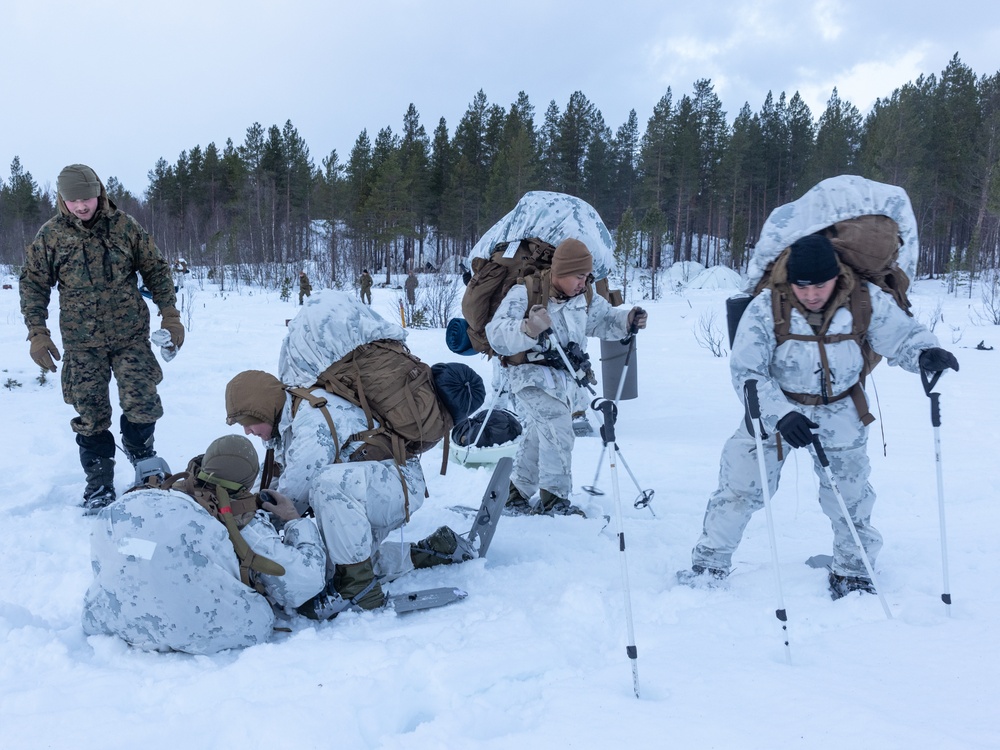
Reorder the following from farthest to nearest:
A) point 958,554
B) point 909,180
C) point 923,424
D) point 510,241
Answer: point 909,180
point 923,424
point 510,241
point 958,554

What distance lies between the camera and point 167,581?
2.21 metres

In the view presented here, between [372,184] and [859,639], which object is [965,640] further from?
[372,184]

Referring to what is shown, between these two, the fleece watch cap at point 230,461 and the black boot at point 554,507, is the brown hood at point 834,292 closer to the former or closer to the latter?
the black boot at point 554,507

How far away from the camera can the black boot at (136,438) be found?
4.04 metres

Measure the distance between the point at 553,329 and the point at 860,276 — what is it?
1.59m

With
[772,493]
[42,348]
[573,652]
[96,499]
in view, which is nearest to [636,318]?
[772,493]

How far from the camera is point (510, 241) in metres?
4.07

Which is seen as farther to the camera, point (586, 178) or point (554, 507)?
point (586, 178)

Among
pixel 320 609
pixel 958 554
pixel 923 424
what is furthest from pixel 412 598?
pixel 923 424

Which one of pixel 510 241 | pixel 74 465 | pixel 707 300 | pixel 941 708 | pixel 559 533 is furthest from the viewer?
pixel 707 300

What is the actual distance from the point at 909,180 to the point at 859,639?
31302mm

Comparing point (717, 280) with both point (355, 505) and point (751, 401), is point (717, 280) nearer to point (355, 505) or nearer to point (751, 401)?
point (751, 401)

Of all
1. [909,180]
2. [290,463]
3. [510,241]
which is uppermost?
[909,180]

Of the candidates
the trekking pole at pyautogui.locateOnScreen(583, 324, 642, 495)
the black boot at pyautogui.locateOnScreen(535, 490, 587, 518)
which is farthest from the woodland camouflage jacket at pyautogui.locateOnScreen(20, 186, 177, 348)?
the trekking pole at pyautogui.locateOnScreen(583, 324, 642, 495)
